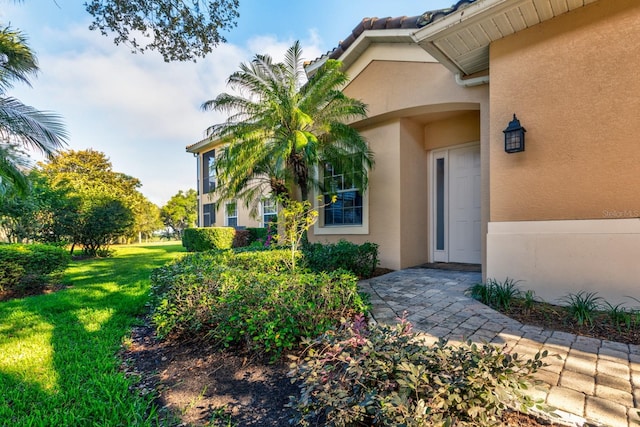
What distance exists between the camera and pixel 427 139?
23.2 feet

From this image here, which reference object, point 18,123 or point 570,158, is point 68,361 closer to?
point 570,158

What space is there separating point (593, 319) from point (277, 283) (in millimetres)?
3497

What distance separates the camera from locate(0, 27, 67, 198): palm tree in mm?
6070

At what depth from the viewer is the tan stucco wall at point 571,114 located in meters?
3.31

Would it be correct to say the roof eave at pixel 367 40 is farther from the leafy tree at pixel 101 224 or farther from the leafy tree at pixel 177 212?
the leafy tree at pixel 177 212

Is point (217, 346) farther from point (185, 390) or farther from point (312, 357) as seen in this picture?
point (312, 357)

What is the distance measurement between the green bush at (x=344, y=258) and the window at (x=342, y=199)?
1.54 m

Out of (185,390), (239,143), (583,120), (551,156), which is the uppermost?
(239,143)

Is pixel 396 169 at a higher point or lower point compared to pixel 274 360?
higher

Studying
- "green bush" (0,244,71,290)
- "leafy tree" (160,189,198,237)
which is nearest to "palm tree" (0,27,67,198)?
"green bush" (0,244,71,290)

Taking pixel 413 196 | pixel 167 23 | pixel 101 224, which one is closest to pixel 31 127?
pixel 167 23

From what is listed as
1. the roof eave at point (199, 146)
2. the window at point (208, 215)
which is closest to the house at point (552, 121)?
the roof eave at point (199, 146)

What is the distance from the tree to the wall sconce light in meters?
4.32

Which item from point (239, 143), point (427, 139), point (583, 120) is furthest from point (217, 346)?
Result: point (427, 139)
